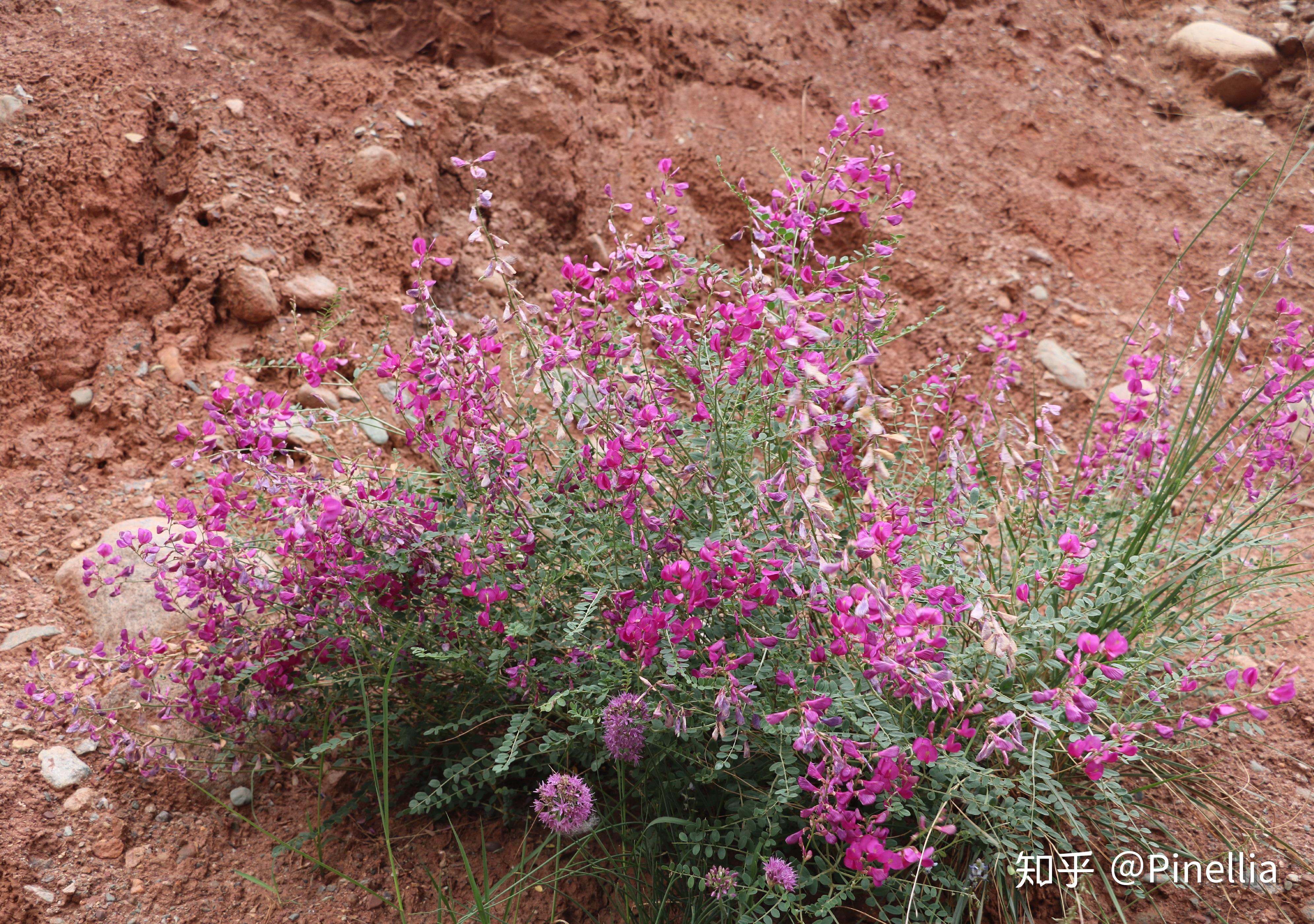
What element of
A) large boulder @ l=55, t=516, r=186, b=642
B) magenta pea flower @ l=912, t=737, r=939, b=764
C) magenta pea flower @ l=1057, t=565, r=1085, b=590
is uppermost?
magenta pea flower @ l=1057, t=565, r=1085, b=590

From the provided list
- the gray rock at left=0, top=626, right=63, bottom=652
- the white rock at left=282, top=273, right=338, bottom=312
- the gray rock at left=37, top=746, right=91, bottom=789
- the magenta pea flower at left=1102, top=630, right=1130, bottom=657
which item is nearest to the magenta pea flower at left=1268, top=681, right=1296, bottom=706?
the magenta pea flower at left=1102, top=630, right=1130, bottom=657

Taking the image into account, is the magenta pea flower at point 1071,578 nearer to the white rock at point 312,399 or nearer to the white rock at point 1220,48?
the white rock at point 312,399

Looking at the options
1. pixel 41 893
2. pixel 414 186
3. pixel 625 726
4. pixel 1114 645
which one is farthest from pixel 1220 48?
pixel 41 893

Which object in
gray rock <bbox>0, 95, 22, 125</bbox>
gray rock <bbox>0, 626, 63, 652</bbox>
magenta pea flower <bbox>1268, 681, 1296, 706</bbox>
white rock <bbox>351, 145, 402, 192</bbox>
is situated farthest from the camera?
white rock <bbox>351, 145, 402, 192</bbox>

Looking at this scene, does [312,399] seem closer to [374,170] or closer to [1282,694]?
[374,170]

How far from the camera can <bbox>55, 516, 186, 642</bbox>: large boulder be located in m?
2.46

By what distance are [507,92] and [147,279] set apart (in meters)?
1.65

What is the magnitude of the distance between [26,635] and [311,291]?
143 cm

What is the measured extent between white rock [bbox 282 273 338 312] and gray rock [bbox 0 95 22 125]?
1.00 metres

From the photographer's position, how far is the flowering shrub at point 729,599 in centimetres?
157

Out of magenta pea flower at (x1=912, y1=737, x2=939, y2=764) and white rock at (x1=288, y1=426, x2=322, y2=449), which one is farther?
white rock at (x1=288, y1=426, x2=322, y2=449)

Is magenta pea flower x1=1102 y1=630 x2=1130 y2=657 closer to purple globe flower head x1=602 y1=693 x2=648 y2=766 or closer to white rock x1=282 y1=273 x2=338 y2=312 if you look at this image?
purple globe flower head x1=602 y1=693 x2=648 y2=766

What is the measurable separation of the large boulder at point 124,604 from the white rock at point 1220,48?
5473mm

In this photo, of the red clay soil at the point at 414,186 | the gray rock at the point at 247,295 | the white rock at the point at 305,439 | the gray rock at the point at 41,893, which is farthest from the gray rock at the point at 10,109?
the gray rock at the point at 41,893
